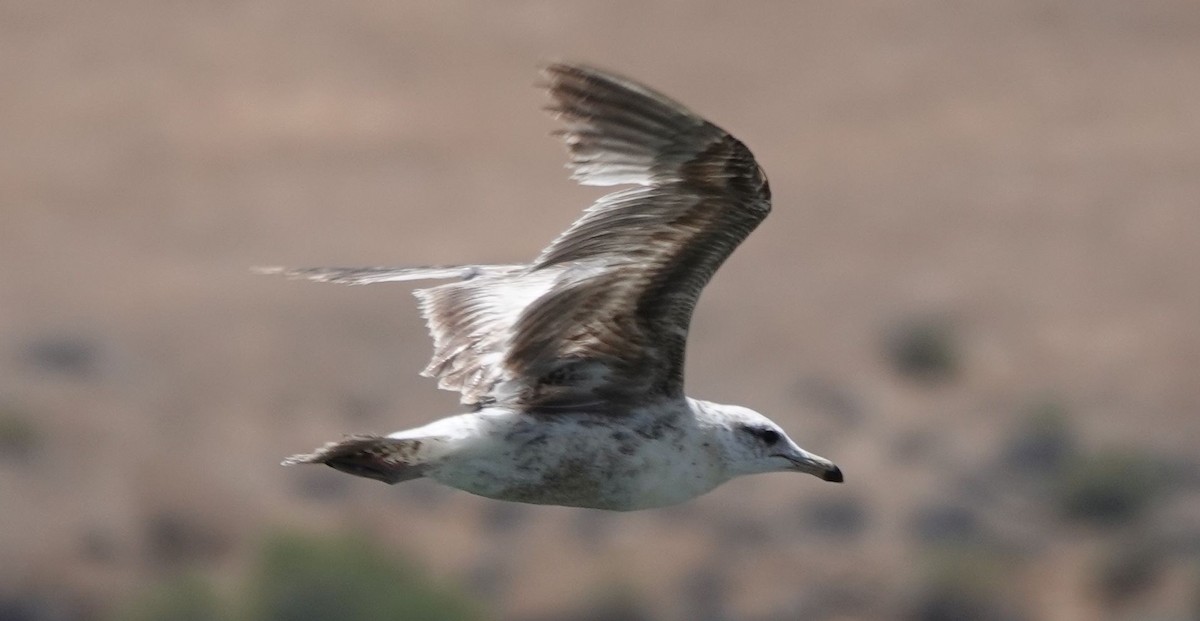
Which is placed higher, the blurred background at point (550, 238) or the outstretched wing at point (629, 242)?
the blurred background at point (550, 238)

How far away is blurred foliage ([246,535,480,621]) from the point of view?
32781 millimetres

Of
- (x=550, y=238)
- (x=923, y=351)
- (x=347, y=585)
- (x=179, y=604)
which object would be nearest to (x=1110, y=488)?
(x=923, y=351)

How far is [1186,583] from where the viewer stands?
32.7m

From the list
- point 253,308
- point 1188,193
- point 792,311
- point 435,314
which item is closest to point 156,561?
point 253,308

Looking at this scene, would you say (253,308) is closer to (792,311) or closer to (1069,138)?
(792,311)

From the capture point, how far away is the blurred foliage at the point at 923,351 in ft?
132

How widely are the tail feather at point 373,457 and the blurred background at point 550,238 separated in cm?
2481

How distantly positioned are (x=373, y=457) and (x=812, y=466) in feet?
6.98

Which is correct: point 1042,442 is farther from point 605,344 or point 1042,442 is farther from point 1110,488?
point 605,344

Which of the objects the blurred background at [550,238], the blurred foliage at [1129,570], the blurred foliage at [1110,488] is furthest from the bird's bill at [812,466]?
the blurred foliage at [1110,488]

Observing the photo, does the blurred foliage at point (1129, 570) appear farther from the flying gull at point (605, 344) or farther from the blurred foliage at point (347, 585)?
the flying gull at point (605, 344)

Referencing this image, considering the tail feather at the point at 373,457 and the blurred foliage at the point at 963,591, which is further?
the blurred foliage at the point at 963,591

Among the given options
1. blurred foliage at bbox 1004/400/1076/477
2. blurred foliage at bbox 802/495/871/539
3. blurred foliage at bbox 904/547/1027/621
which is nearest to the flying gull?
blurred foliage at bbox 904/547/1027/621

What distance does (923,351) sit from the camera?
40.0 m
